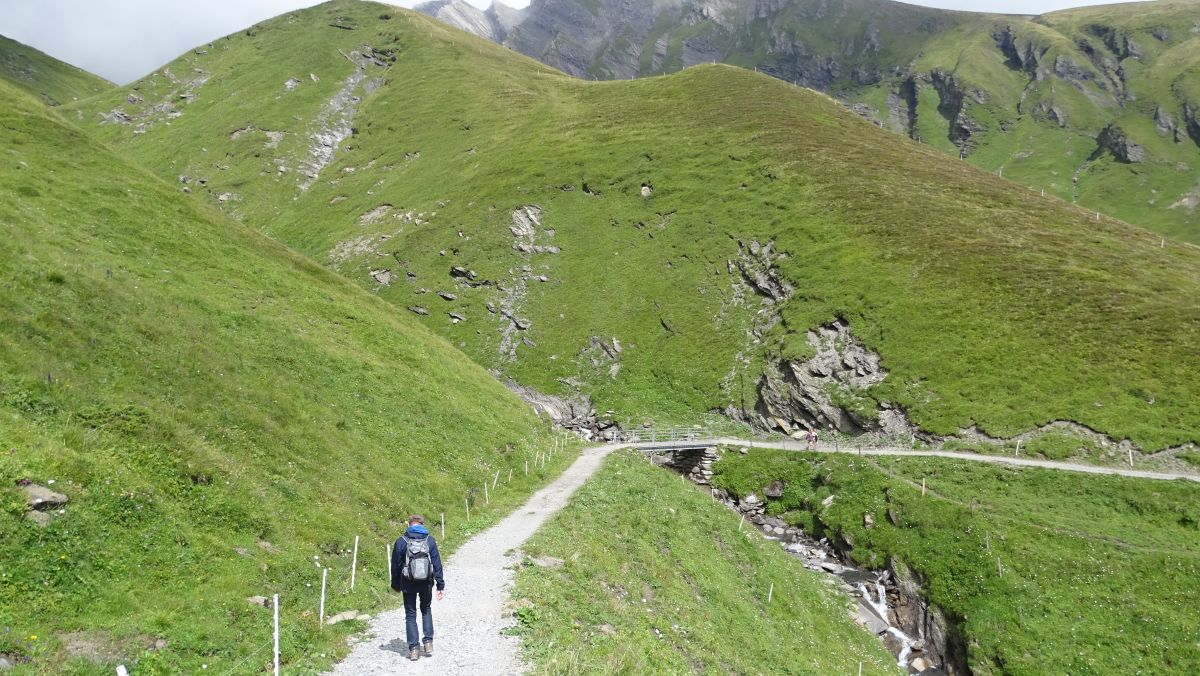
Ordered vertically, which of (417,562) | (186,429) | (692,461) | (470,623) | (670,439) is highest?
(186,429)

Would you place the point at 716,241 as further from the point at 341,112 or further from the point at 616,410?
the point at 341,112

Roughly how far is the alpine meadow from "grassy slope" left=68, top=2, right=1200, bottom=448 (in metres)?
0.52

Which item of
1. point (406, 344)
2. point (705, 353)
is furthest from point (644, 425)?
point (406, 344)

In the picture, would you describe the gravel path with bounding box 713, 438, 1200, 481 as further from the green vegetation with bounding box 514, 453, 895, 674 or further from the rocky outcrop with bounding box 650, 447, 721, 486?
the green vegetation with bounding box 514, 453, 895, 674

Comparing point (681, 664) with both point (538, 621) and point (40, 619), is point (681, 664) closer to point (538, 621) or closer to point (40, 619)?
point (538, 621)

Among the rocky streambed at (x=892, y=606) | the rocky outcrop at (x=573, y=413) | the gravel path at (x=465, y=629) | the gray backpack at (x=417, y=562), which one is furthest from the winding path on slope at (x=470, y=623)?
the rocky outcrop at (x=573, y=413)

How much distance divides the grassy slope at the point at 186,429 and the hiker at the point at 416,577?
82.4 inches

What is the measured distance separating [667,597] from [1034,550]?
27260 mm

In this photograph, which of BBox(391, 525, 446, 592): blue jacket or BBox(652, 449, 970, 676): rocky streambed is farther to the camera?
BBox(652, 449, 970, 676): rocky streambed

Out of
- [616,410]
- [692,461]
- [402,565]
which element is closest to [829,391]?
[692,461]

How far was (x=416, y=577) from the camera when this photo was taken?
497 inches

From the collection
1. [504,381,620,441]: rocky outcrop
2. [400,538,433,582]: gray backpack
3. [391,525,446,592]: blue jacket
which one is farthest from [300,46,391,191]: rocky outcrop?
[400,538,433,582]: gray backpack

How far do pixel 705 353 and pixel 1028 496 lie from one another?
35.2 m

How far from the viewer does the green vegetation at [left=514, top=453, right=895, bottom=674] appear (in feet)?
50.2
